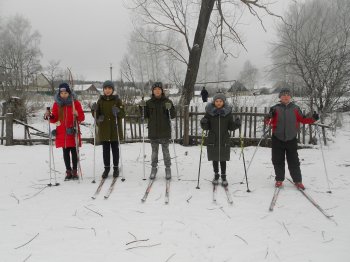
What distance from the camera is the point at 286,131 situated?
517 cm

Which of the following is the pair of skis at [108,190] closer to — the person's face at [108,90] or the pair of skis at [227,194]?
the person's face at [108,90]

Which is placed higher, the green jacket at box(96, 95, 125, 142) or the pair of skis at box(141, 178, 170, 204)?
the green jacket at box(96, 95, 125, 142)

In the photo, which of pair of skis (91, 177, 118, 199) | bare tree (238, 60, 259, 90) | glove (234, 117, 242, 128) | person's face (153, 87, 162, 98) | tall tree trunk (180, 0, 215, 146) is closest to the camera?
pair of skis (91, 177, 118, 199)

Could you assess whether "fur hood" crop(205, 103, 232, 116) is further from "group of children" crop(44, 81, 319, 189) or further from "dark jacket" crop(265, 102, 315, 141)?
"dark jacket" crop(265, 102, 315, 141)

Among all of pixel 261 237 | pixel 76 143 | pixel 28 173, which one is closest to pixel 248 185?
pixel 261 237

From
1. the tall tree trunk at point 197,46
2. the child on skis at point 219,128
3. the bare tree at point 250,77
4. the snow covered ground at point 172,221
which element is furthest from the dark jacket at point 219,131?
the bare tree at point 250,77

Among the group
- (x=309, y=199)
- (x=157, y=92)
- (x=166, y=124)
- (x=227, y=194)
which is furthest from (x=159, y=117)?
(x=309, y=199)

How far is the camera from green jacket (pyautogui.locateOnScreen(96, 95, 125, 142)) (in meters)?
5.57

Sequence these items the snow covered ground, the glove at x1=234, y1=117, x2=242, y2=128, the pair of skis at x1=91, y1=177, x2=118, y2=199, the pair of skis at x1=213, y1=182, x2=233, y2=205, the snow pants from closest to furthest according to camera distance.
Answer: the snow covered ground, the pair of skis at x1=213, y1=182, x2=233, y2=205, the pair of skis at x1=91, y1=177, x2=118, y2=199, the glove at x1=234, y1=117, x2=242, y2=128, the snow pants

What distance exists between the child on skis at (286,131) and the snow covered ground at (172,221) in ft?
1.07

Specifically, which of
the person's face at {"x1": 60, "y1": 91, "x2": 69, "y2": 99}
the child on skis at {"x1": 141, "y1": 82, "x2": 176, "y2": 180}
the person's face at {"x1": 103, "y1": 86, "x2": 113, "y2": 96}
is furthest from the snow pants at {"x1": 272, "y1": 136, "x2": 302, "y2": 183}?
the person's face at {"x1": 60, "y1": 91, "x2": 69, "y2": 99}

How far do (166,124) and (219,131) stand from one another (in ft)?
3.27

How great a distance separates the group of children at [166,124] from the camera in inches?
206

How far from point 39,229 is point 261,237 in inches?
108
